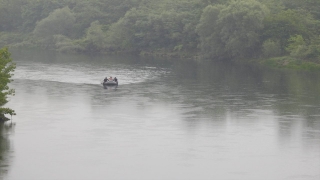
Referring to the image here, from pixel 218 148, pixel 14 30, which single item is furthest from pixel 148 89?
pixel 14 30

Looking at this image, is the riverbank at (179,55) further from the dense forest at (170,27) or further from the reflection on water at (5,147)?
the reflection on water at (5,147)

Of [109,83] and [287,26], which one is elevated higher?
[287,26]

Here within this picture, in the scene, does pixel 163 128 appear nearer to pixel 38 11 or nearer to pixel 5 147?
pixel 5 147

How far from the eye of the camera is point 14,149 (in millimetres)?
39625

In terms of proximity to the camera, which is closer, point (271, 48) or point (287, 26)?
point (271, 48)

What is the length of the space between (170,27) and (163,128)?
65.3 m

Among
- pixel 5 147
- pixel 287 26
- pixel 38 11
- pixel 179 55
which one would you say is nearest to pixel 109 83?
pixel 5 147

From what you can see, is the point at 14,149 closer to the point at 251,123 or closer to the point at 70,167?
the point at 70,167

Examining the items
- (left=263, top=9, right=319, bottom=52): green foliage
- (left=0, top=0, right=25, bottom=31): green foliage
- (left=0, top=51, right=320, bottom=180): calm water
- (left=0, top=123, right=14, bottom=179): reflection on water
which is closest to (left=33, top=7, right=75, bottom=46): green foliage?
(left=0, top=0, right=25, bottom=31): green foliage

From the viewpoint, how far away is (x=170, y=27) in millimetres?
109812

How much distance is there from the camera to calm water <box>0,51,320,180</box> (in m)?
35.9

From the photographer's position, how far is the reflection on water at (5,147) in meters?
35.2

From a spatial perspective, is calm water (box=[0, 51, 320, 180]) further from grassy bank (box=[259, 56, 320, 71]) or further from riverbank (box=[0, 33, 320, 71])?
riverbank (box=[0, 33, 320, 71])

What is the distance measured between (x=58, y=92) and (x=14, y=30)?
8225cm
